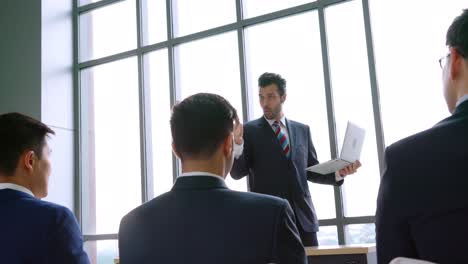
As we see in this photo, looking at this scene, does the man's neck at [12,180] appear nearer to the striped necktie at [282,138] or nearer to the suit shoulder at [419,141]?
the suit shoulder at [419,141]

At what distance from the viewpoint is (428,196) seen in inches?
40.8

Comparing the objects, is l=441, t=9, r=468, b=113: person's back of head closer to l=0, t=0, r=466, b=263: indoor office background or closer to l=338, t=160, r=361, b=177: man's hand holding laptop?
l=338, t=160, r=361, b=177: man's hand holding laptop

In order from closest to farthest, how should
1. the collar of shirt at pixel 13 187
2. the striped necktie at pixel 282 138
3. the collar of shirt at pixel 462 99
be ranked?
the collar of shirt at pixel 462 99 → the collar of shirt at pixel 13 187 → the striped necktie at pixel 282 138

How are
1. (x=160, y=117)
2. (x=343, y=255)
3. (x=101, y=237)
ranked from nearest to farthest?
(x=343, y=255) → (x=160, y=117) → (x=101, y=237)

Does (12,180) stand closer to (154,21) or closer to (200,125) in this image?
(200,125)

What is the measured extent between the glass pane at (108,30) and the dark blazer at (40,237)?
166 inches

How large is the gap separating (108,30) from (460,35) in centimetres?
520

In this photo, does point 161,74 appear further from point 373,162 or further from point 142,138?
point 373,162

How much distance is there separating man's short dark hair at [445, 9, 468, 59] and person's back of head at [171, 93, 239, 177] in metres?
0.58

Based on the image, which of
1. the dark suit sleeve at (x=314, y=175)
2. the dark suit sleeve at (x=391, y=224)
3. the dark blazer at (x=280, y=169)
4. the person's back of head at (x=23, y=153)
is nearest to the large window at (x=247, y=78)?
the dark suit sleeve at (x=314, y=175)

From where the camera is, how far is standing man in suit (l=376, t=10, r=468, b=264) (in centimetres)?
101

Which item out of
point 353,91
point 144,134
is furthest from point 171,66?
point 353,91

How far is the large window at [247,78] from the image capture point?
404 cm

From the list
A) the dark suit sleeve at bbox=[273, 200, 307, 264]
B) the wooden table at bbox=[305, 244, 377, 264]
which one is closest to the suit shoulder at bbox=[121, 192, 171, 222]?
the dark suit sleeve at bbox=[273, 200, 307, 264]
